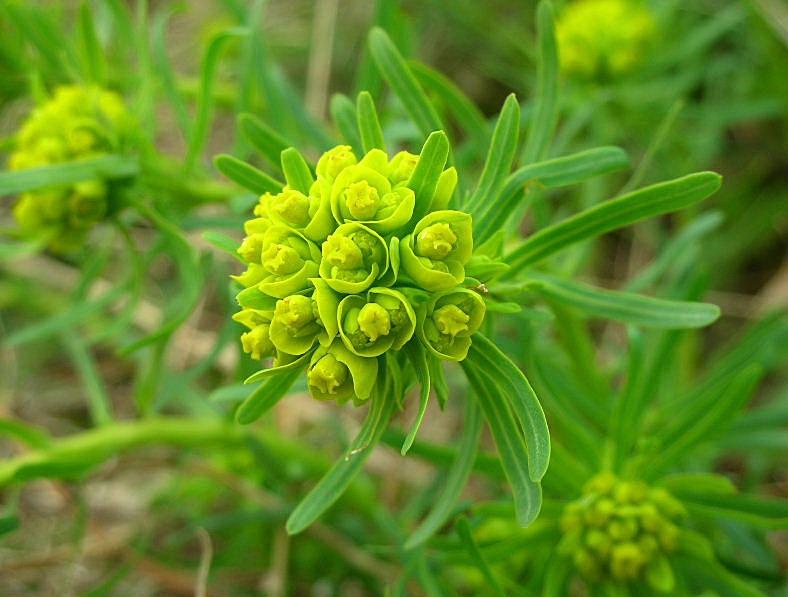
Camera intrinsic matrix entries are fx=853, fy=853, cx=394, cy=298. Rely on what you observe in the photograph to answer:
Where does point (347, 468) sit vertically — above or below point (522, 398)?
below

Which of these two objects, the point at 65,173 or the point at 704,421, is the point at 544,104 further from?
the point at 65,173

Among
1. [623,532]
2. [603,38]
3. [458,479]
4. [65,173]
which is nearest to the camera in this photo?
[458,479]

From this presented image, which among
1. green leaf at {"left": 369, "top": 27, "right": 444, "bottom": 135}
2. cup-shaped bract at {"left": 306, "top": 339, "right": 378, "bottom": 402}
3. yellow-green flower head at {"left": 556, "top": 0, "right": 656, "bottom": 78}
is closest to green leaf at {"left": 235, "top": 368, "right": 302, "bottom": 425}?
cup-shaped bract at {"left": 306, "top": 339, "right": 378, "bottom": 402}

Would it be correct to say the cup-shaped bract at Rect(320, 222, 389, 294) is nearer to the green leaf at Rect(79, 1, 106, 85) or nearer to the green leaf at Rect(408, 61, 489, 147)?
the green leaf at Rect(408, 61, 489, 147)

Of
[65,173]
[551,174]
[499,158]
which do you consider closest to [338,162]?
[499,158]

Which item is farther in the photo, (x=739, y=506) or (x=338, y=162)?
(x=739, y=506)

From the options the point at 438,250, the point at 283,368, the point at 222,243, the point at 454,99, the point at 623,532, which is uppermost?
the point at 454,99
